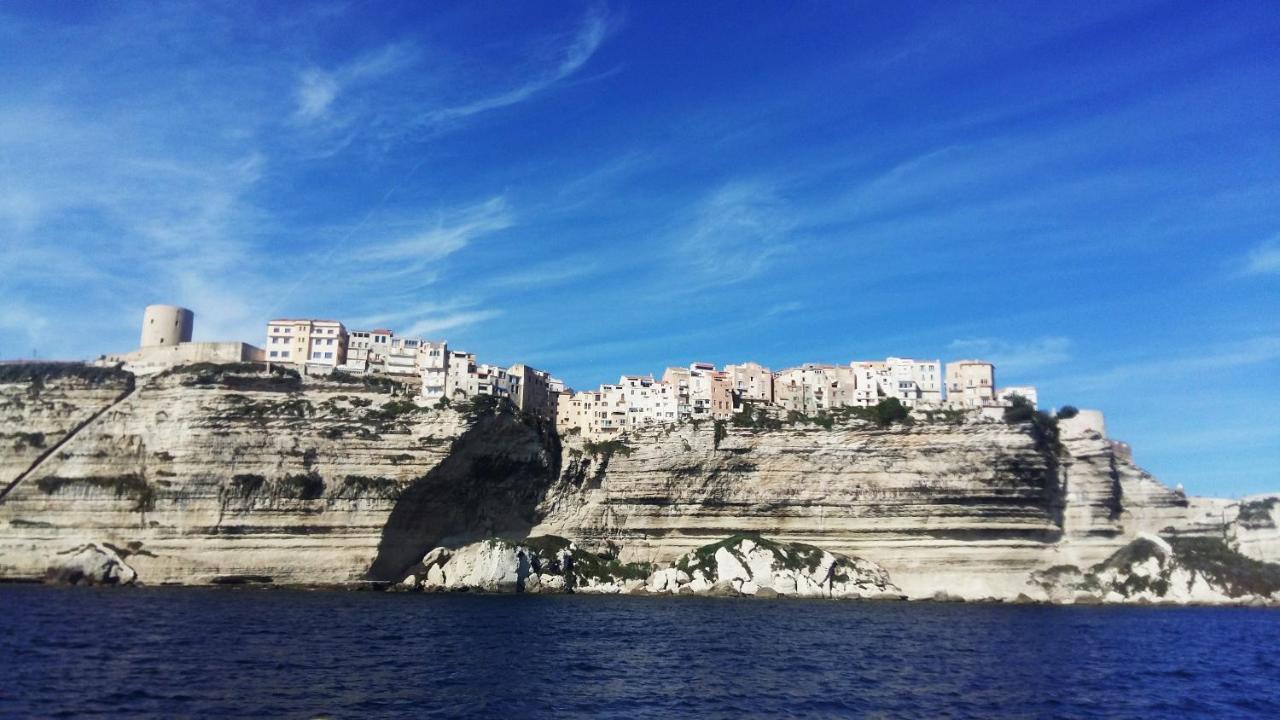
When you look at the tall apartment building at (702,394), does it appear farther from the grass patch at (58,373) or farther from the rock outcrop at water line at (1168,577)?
the grass patch at (58,373)

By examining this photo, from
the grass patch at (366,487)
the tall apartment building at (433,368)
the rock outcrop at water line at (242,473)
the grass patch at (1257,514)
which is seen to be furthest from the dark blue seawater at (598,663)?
the tall apartment building at (433,368)

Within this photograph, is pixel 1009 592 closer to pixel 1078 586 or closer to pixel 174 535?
pixel 1078 586

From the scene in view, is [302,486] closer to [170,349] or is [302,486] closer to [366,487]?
[366,487]

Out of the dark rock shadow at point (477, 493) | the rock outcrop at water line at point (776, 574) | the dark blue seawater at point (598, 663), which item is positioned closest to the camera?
the dark blue seawater at point (598, 663)

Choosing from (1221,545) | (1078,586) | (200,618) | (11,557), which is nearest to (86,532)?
(11,557)

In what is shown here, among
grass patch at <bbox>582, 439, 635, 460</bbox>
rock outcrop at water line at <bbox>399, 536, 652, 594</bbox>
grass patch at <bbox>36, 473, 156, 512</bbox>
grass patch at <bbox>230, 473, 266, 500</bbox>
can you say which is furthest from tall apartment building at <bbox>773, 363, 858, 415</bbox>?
grass patch at <bbox>36, 473, 156, 512</bbox>

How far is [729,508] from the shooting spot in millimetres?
80125

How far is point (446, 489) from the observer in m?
78.2

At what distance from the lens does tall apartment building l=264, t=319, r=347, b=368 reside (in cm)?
8812

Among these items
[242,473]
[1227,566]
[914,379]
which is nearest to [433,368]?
Answer: [242,473]

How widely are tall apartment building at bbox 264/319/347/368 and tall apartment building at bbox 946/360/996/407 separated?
67539 mm

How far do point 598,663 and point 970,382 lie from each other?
7854 cm

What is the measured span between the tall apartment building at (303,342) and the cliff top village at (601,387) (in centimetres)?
10

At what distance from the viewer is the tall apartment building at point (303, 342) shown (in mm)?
88125
